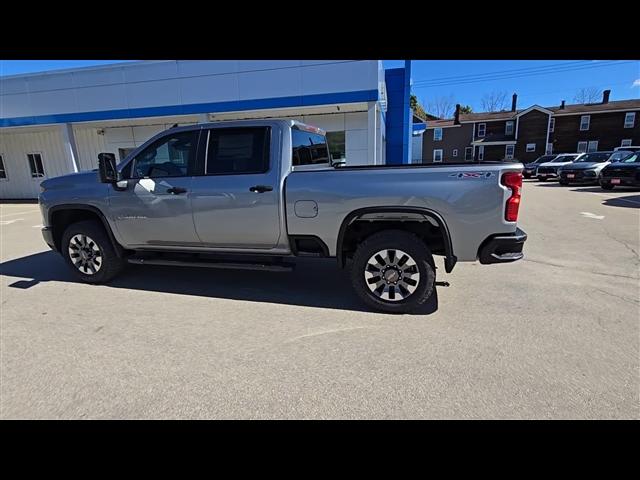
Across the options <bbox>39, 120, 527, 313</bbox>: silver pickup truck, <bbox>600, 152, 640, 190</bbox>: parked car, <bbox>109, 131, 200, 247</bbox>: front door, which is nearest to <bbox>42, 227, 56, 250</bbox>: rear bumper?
<bbox>39, 120, 527, 313</bbox>: silver pickup truck

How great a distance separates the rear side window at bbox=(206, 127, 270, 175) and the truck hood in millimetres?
1746

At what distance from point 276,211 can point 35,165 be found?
64.7ft

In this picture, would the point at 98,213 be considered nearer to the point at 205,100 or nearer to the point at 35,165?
the point at 205,100

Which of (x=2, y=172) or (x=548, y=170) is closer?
(x=2, y=172)

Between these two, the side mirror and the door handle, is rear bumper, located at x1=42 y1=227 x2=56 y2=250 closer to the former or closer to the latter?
the side mirror

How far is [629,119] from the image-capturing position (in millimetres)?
34844

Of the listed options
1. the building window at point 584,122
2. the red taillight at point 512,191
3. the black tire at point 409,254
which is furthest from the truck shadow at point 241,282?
the building window at point 584,122

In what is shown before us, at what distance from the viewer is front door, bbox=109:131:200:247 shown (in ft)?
13.8

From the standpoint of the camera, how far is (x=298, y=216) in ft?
12.5

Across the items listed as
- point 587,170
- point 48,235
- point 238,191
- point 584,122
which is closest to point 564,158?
point 587,170

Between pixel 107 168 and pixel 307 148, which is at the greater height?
pixel 307 148

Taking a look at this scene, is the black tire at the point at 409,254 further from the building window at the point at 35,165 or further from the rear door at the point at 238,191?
the building window at the point at 35,165
